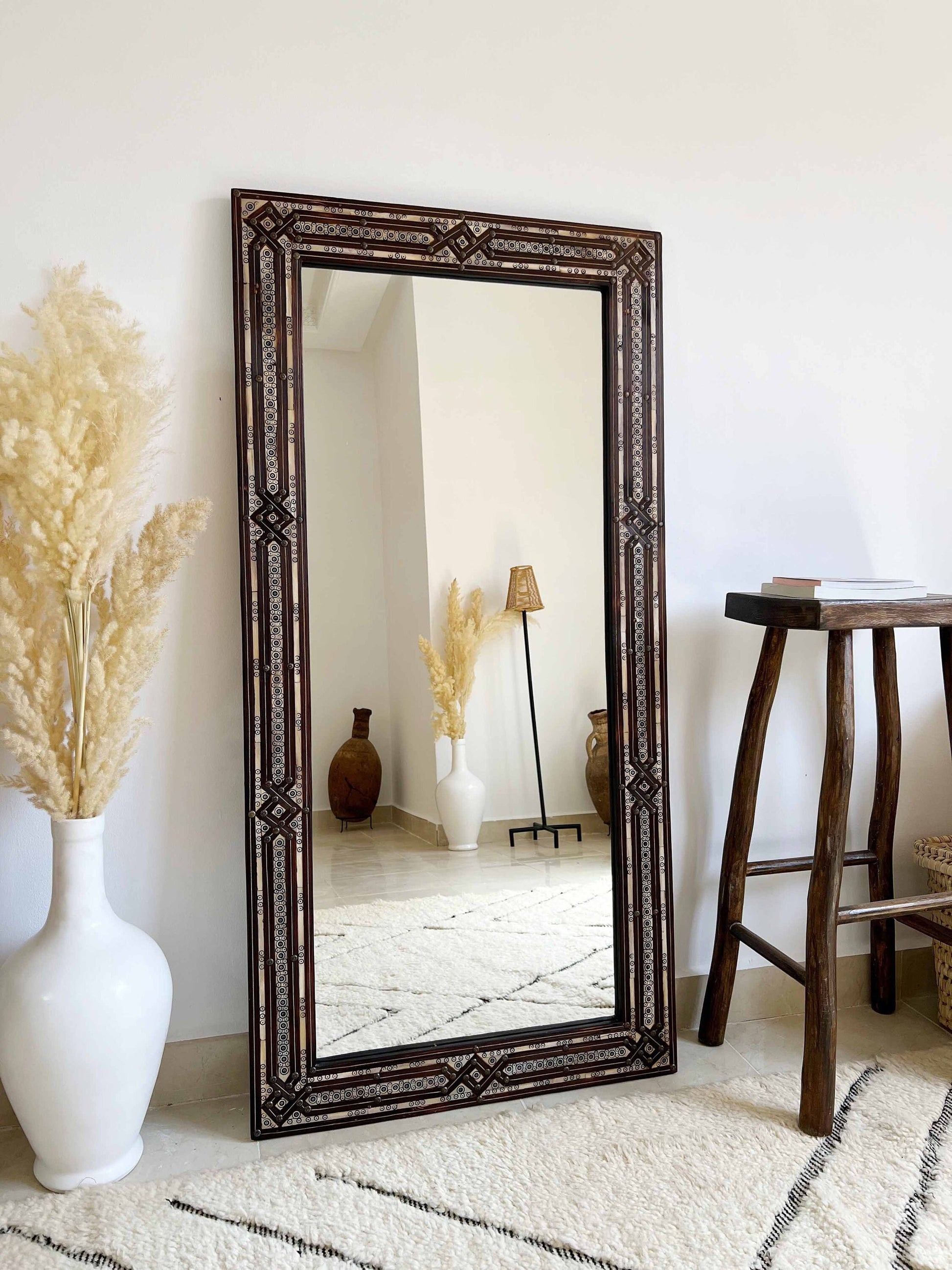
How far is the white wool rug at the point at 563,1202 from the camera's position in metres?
1.35

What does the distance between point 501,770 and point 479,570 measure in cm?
41

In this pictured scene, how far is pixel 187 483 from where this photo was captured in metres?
1.75

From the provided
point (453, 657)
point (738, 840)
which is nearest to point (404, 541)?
point (453, 657)

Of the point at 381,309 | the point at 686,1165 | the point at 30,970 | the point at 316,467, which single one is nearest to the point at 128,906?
the point at 30,970

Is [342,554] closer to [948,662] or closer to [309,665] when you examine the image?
[309,665]

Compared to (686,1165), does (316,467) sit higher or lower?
higher

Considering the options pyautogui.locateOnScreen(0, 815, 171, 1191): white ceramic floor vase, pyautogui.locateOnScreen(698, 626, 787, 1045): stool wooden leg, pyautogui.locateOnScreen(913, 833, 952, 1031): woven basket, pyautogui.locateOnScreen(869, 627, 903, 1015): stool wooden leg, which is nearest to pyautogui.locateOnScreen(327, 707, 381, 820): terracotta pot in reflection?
pyautogui.locateOnScreen(0, 815, 171, 1191): white ceramic floor vase

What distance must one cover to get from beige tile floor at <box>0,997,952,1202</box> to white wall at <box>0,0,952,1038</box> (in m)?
0.18

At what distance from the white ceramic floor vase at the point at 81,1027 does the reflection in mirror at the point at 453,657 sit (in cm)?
34

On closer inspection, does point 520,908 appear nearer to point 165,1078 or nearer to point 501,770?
point 501,770

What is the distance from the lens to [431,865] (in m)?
1.82

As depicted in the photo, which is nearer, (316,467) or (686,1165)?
(686,1165)

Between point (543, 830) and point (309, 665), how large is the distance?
594 millimetres

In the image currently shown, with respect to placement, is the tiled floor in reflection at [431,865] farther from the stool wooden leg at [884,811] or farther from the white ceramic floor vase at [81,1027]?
the stool wooden leg at [884,811]
